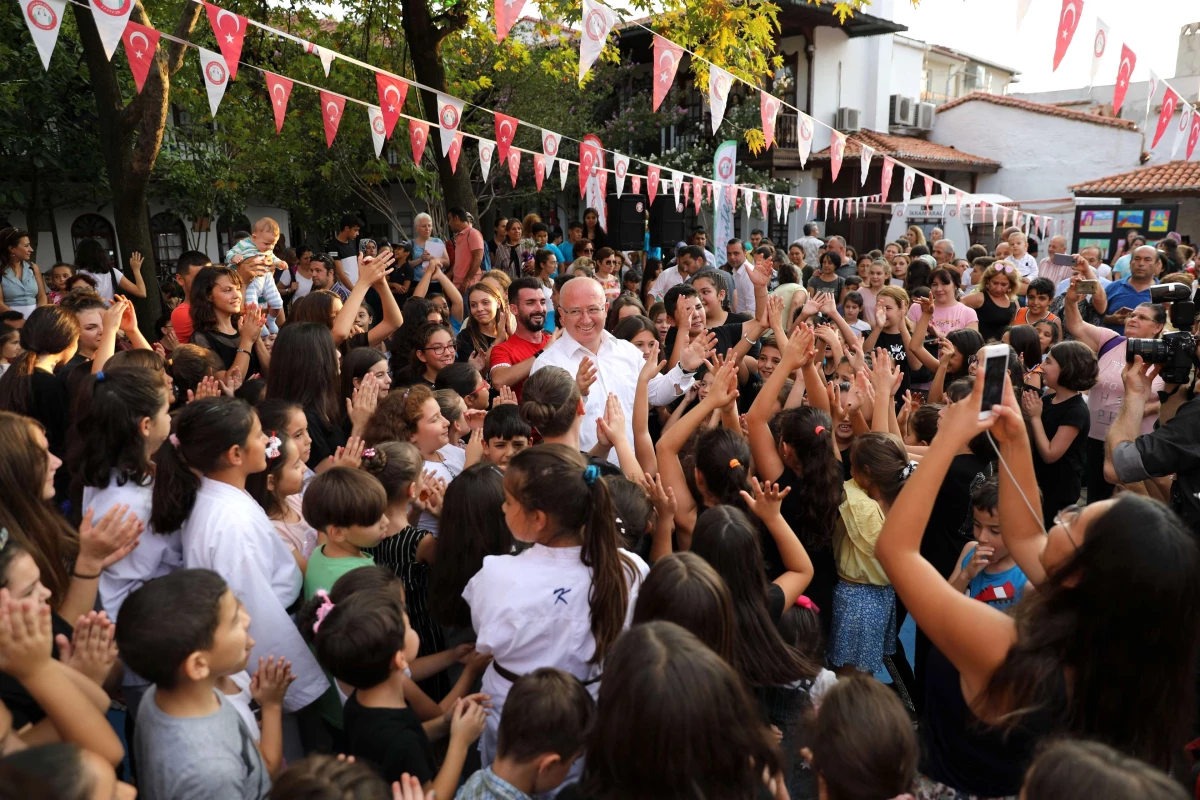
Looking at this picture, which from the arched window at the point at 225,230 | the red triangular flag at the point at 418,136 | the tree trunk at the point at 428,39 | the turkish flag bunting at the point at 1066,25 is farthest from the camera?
the arched window at the point at 225,230

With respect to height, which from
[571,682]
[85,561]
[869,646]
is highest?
[85,561]

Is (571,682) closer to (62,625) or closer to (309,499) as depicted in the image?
(309,499)

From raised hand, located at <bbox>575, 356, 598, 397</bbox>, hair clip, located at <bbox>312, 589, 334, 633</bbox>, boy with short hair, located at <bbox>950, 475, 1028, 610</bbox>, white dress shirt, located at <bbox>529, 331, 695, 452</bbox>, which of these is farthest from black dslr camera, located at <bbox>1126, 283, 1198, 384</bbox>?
hair clip, located at <bbox>312, 589, 334, 633</bbox>

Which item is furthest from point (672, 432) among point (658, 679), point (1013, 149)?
point (1013, 149)

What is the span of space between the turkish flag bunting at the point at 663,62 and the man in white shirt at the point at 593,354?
3.28 m

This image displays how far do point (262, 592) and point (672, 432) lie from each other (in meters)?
1.53

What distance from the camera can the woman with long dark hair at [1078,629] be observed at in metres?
1.46

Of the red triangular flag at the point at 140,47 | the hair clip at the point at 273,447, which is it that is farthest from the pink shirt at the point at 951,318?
the red triangular flag at the point at 140,47

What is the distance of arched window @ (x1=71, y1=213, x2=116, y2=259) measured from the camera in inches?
658

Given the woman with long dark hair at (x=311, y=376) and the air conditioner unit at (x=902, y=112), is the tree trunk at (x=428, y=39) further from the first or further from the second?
the air conditioner unit at (x=902, y=112)

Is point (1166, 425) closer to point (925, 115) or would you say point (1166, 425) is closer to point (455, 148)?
point (455, 148)

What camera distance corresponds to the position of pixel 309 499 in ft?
8.11

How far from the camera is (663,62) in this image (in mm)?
6656

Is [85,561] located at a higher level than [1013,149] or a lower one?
lower
